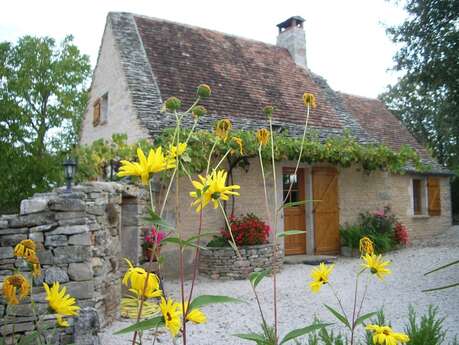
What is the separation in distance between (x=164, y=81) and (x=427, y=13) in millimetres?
6047

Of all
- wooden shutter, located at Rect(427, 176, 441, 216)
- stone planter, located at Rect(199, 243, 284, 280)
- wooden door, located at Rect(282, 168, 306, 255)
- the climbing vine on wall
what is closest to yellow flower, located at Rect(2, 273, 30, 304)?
the climbing vine on wall

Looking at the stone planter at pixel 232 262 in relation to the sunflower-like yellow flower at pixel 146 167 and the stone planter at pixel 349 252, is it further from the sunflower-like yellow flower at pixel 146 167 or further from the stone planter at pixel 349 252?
the sunflower-like yellow flower at pixel 146 167

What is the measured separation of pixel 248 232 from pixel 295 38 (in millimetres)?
8461

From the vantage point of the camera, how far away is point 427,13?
730cm

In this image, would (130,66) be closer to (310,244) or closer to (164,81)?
(164,81)

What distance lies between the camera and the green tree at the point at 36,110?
12.9m

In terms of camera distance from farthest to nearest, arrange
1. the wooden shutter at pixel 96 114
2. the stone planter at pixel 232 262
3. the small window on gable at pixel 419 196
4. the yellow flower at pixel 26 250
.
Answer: the small window on gable at pixel 419 196, the wooden shutter at pixel 96 114, the stone planter at pixel 232 262, the yellow flower at pixel 26 250

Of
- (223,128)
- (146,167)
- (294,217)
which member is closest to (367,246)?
(223,128)

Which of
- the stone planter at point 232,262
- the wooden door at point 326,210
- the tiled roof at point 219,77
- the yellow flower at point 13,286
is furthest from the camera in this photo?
the wooden door at point 326,210

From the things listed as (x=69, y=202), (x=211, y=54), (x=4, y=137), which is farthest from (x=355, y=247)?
(x=4, y=137)

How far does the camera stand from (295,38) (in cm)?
1458

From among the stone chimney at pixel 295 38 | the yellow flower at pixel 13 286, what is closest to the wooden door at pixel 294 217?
the stone chimney at pixel 295 38

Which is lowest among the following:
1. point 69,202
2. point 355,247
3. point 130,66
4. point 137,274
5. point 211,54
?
point 355,247

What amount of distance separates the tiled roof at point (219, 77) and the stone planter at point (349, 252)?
131 inches
